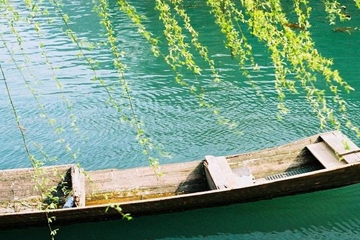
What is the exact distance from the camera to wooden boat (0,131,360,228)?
24.8ft

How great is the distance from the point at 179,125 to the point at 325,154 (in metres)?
4.06

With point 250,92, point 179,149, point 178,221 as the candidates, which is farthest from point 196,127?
point 178,221

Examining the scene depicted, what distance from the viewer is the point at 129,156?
10320 millimetres

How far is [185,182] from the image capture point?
8.61m

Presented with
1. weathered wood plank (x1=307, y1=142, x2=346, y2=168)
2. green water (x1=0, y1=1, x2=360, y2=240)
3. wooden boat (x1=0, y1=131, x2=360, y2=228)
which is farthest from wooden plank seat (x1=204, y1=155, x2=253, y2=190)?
weathered wood plank (x1=307, y1=142, x2=346, y2=168)

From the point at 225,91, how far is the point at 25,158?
5.73 meters

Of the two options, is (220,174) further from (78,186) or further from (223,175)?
(78,186)

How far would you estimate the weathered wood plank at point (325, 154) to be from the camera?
26.9 feet

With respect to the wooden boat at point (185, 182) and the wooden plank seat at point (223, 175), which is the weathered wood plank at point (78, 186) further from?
the wooden plank seat at point (223, 175)

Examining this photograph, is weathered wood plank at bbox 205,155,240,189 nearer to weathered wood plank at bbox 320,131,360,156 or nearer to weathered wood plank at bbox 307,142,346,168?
weathered wood plank at bbox 307,142,346,168

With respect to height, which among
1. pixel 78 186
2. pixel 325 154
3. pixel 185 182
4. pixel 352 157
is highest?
pixel 78 186

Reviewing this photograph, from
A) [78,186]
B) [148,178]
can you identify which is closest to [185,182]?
[148,178]

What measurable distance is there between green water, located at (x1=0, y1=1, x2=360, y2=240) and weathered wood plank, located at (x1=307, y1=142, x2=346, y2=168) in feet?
2.06

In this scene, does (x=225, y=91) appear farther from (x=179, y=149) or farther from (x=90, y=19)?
A: (x=90, y=19)
